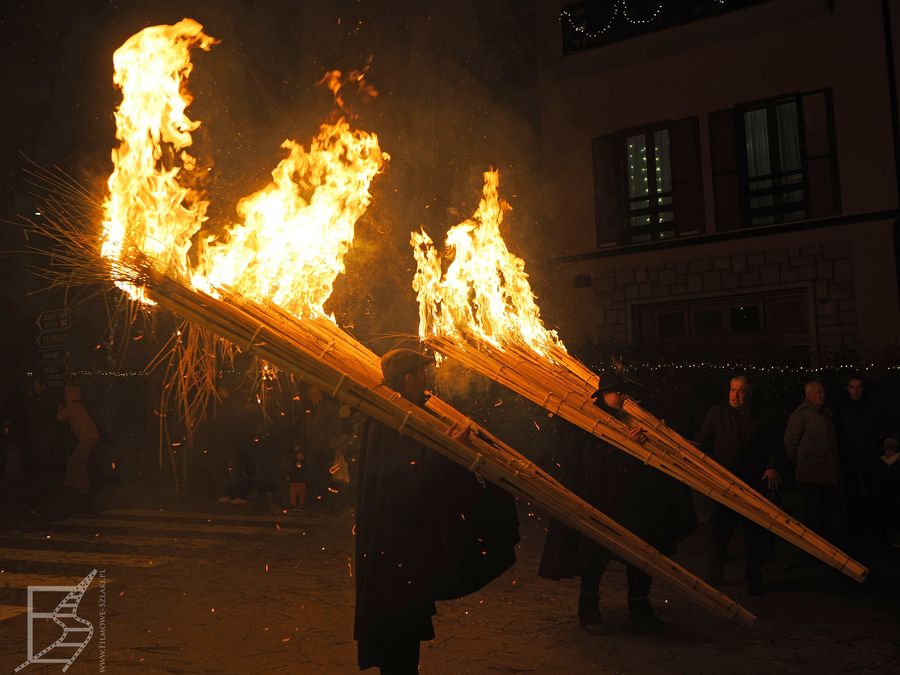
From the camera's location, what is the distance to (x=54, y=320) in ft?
52.9

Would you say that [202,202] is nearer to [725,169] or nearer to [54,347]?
[725,169]

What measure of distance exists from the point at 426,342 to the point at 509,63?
11.1 meters

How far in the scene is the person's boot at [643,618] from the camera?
5.04 m

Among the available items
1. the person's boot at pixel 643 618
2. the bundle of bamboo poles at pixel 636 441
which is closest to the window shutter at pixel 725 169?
the bundle of bamboo poles at pixel 636 441

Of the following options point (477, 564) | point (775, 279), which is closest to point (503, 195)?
point (775, 279)

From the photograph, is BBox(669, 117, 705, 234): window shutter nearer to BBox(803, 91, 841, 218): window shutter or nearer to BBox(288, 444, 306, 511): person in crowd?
BBox(803, 91, 841, 218): window shutter

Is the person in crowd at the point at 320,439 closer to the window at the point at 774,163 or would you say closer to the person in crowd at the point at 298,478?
the person in crowd at the point at 298,478

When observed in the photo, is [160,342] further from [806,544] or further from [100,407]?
[806,544]

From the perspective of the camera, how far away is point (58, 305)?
17.8 m

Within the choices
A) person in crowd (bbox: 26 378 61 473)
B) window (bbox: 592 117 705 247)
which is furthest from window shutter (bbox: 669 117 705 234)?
person in crowd (bbox: 26 378 61 473)

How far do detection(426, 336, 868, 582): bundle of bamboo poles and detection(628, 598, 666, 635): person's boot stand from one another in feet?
2.76

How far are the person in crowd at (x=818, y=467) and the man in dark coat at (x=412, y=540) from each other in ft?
15.7

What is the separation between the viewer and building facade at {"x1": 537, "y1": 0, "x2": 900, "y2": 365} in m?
12.1

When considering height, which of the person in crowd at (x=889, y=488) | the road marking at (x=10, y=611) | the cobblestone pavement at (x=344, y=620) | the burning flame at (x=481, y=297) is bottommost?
the cobblestone pavement at (x=344, y=620)
